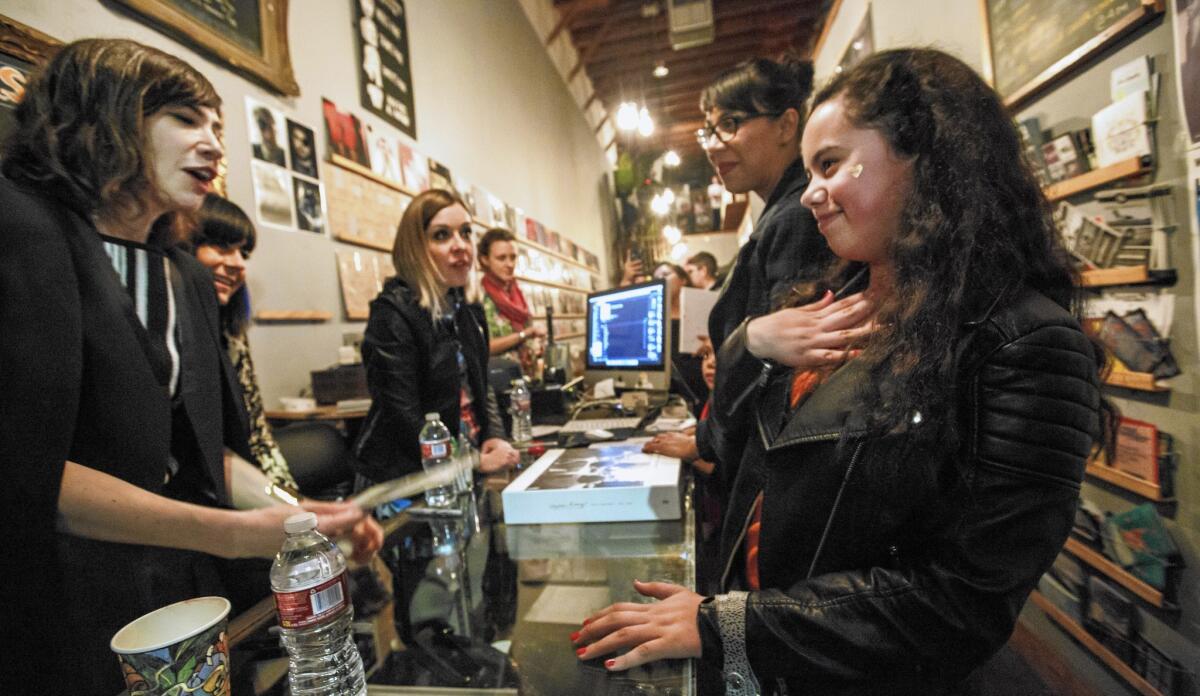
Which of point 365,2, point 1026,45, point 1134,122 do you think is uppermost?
point 365,2

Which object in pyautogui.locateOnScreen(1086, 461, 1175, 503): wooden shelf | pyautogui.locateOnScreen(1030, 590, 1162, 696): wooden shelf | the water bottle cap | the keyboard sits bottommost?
pyautogui.locateOnScreen(1030, 590, 1162, 696): wooden shelf

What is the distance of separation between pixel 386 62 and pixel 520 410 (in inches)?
95.8

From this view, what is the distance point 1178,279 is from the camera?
1246mm

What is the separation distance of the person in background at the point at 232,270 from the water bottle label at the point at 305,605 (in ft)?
4.27

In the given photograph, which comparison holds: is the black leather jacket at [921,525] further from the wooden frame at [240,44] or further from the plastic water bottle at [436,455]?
the wooden frame at [240,44]

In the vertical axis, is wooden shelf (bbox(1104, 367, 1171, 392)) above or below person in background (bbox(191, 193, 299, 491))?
below

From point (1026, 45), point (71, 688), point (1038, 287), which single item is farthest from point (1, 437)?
point (1026, 45)

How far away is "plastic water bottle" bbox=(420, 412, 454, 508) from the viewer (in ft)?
4.46

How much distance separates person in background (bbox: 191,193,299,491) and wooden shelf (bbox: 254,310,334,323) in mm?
306

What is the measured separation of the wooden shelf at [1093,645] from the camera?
142cm

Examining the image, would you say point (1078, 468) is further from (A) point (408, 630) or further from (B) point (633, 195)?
(B) point (633, 195)

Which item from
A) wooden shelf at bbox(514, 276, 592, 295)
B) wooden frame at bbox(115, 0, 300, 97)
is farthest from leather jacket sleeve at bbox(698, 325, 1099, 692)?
wooden shelf at bbox(514, 276, 592, 295)

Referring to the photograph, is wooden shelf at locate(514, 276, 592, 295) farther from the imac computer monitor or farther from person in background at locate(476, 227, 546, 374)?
the imac computer monitor

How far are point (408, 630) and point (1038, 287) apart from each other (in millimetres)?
988
